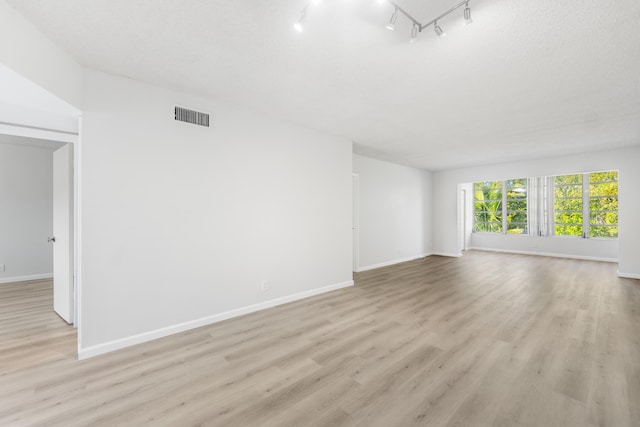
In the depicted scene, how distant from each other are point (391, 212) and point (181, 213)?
534 cm

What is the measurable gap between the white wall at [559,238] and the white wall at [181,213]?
575cm

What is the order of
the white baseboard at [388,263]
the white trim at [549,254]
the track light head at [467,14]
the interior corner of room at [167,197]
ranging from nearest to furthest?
the track light head at [467,14] < the interior corner of room at [167,197] < the white baseboard at [388,263] < the white trim at [549,254]

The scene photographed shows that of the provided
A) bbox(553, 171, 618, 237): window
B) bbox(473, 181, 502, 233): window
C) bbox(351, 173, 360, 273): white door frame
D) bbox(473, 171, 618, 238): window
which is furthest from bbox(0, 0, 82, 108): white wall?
bbox(553, 171, 618, 237): window

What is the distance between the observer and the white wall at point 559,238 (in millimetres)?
5426

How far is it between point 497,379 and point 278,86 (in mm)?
3381

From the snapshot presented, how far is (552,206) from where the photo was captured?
8562 millimetres

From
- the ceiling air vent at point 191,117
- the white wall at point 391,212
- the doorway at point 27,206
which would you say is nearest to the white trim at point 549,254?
the white wall at point 391,212

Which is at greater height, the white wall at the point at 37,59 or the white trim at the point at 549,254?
the white wall at the point at 37,59

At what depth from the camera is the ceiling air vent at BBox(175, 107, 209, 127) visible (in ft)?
9.98

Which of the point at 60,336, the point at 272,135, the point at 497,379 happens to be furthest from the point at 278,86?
the point at 60,336

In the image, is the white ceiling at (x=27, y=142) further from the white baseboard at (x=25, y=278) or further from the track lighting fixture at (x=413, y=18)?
the track lighting fixture at (x=413, y=18)

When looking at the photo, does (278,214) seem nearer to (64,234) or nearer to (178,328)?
(178,328)

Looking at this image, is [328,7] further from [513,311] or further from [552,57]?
[513,311]

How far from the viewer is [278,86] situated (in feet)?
9.53
